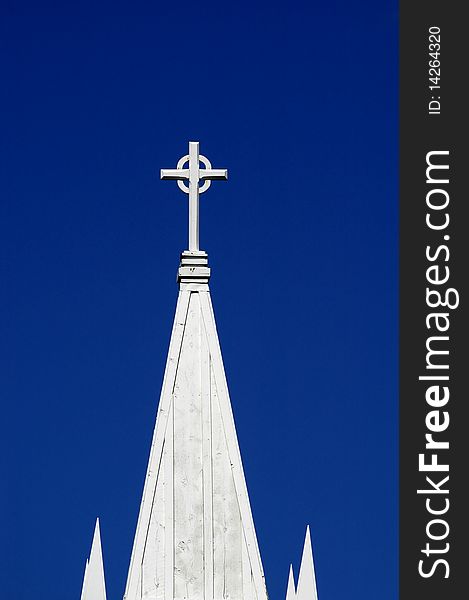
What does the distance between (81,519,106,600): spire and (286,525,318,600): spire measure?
8.61ft

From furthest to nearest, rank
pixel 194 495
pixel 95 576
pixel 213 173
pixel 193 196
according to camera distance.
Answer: pixel 213 173 < pixel 193 196 < pixel 194 495 < pixel 95 576

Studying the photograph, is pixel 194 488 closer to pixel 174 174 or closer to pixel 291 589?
pixel 291 589

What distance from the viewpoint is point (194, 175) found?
30672mm

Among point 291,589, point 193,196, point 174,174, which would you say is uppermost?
point 174,174

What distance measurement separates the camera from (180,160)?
30.8 m

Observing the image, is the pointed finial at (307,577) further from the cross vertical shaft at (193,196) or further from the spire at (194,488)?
the cross vertical shaft at (193,196)

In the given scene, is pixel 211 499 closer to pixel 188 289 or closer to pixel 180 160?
pixel 188 289

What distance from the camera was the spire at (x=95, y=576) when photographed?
29.1 metres

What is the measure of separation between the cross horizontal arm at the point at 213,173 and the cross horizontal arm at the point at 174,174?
0.73 feet

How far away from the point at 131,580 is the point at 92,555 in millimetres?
665

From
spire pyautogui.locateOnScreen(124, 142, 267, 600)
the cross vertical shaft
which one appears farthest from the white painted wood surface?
the cross vertical shaft

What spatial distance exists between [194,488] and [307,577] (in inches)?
79.7

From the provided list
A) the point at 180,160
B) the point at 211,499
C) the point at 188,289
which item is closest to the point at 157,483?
the point at 211,499

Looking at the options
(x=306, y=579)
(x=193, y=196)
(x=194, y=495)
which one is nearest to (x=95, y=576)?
(x=194, y=495)
